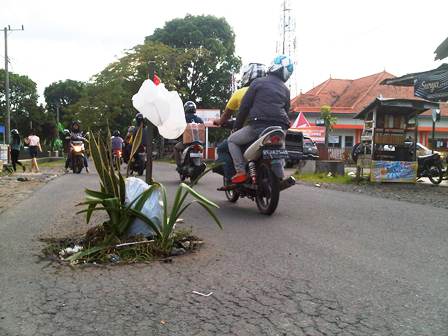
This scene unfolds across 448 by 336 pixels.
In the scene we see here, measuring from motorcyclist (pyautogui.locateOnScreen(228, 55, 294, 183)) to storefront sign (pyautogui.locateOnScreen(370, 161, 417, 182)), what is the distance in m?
6.12

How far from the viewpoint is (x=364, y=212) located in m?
6.61

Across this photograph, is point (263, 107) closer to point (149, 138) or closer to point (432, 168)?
point (149, 138)

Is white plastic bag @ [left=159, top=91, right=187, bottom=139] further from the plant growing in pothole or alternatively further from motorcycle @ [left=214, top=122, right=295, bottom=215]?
motorcycle @ [left=214, top=122, right=295, bottom=215]

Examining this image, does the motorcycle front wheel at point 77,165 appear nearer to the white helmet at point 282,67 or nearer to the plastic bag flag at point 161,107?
the white helmet at point 282,67

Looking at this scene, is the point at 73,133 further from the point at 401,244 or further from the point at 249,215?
the point at 401,244

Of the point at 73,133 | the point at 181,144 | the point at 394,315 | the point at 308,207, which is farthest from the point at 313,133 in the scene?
the point at 394,315

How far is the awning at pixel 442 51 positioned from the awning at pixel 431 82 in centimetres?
71

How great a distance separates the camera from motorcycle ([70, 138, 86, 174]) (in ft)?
53.7

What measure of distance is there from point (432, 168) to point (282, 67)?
8.12 m

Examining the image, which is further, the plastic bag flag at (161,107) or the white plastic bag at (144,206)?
the plastic bag flag at (161,107)

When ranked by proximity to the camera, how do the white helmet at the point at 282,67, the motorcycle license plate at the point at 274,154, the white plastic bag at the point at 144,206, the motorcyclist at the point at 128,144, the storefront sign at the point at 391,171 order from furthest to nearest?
the motorcyclist at the point at 128,144, the storefront sign at the point at 391,171, the white helmet at the point at 282,67, the motorcycle license plate at the point at 274,154, the white plastic bag at the point at 144,206

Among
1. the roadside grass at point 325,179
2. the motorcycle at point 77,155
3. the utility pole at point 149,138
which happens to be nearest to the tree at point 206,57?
the motorcycle at point 77,155

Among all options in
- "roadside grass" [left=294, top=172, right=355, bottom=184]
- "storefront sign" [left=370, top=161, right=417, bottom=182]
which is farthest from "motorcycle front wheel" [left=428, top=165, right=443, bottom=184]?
"roadside grass" [left=294, top=172, right=355, bottom=184]

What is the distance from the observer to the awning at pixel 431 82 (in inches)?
519
